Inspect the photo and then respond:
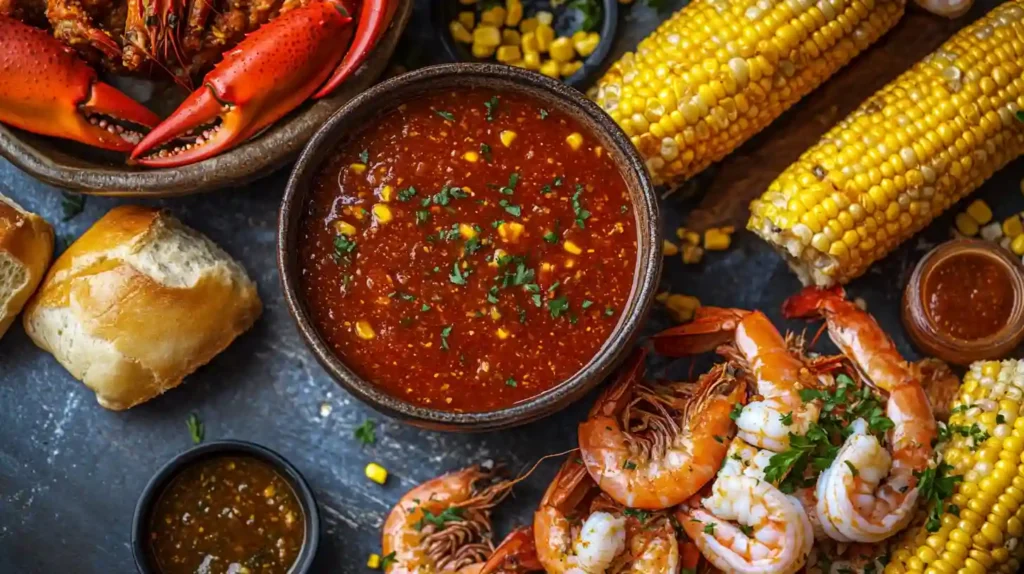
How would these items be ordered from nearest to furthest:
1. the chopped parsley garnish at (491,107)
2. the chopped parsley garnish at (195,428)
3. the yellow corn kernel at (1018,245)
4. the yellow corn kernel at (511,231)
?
the yellow corn kernel at (511,231)
the chopped parsley garnish at (491,107)
the yellow corn kernel at (1018,245)
the chopped parsley garnish at (195,428)

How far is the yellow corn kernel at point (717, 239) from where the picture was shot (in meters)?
3.97

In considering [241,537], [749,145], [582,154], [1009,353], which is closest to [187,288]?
[241,537]

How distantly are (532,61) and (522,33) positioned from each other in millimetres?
132

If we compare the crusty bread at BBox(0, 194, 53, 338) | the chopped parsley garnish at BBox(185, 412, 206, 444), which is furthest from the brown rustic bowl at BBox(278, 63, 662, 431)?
the crusty bread at BBox(0, 194, 53, 338)

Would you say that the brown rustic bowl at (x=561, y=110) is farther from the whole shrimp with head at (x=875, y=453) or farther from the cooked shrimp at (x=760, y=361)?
the whole shrimp with head at (x=875, y=453)

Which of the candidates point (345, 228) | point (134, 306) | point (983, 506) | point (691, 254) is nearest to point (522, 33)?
point (691, 254)

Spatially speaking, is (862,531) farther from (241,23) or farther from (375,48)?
(241,23)

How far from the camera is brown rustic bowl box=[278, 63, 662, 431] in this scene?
11.0 ft

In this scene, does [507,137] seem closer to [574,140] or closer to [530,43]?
[574,140]

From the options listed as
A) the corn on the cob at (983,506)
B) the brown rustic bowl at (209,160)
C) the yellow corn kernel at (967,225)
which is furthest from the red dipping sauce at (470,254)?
the yellow corn kernel at (967,225)

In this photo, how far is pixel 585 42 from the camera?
397 centimetres

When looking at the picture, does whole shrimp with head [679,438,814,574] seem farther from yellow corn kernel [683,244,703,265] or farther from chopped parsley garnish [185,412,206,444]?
chopped parsley garnish [185,412,206,444]

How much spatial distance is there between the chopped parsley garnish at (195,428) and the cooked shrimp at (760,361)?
1.69 meters

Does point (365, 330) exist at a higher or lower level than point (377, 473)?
higher
